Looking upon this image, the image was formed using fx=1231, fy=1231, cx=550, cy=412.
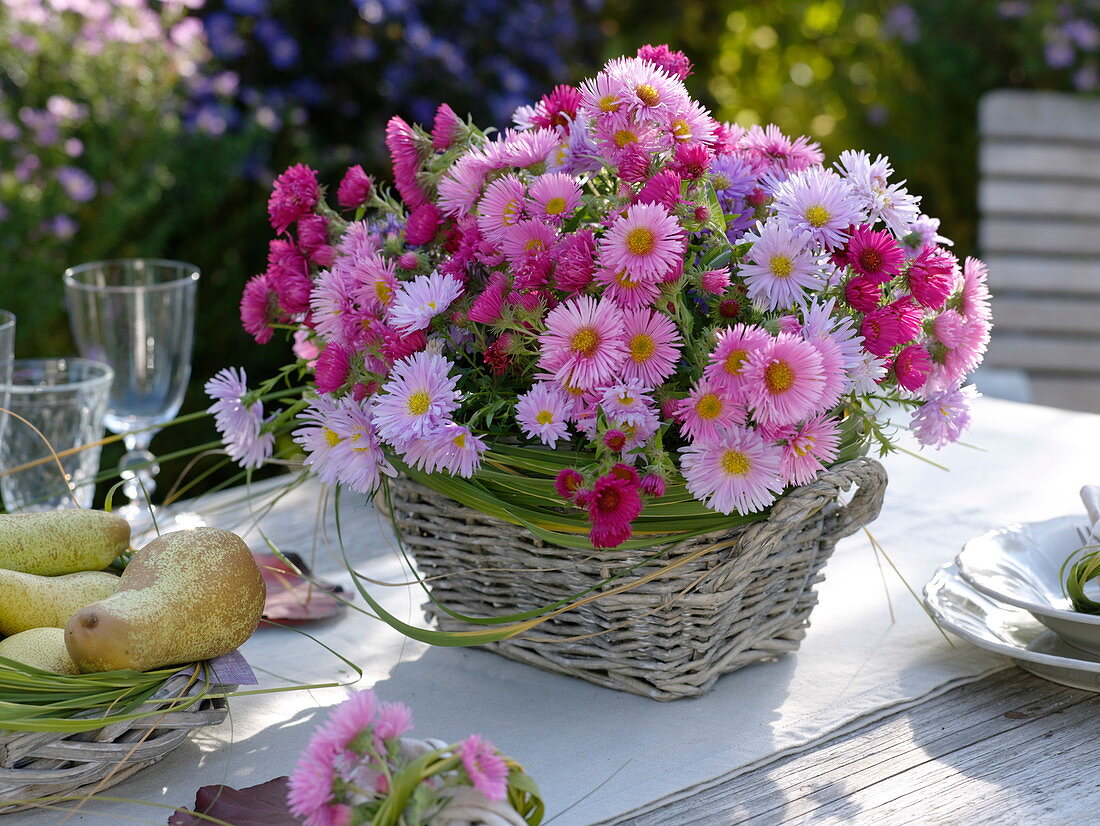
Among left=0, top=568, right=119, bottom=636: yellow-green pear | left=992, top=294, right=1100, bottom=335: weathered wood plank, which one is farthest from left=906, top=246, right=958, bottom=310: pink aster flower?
left=992, top=294, right=1100, bottom=335: weathered wood plank

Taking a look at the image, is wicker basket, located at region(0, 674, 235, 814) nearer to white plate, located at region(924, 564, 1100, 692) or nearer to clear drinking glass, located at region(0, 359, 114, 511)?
clear drinking glass, located at region(0, 359, 114, 511)

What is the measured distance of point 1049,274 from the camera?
2.60 m

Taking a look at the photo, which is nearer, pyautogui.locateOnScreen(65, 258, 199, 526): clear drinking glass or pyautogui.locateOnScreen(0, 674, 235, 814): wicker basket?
Result: pyautogui.locateOnScreen(0, 674, 235, 814): wicker basket

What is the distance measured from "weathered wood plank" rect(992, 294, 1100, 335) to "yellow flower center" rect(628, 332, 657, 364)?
2.10 m

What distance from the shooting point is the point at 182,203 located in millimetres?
2660

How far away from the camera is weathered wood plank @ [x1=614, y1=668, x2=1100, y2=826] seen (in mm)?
705

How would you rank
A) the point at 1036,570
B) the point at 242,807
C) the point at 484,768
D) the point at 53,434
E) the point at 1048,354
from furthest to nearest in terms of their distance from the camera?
1. the point at 1048,354
2. the point at 53,434
3. the point at 1036,570
4. the point at 242,807
5. the point at 484,768

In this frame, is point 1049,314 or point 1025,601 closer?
point 1025,601

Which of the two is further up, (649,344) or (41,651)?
(649,344)

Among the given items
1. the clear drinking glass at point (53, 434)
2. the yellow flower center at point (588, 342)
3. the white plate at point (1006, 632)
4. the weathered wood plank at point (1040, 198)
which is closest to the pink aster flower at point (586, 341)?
the yellow flower center at point (588, 342)

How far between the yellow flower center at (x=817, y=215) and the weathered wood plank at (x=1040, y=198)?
6.44ft

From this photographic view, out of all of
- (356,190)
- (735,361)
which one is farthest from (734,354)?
(356,190)

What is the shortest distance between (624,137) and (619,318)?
139mm

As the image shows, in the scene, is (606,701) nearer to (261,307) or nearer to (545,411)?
(545,411)
